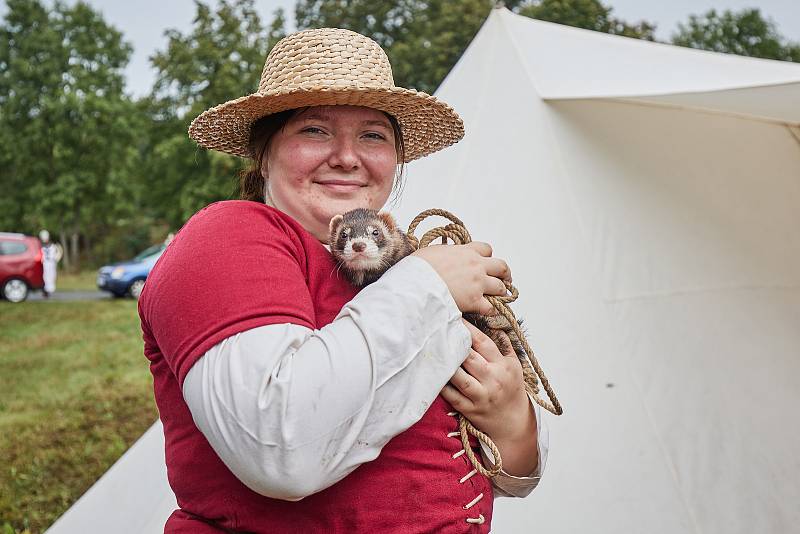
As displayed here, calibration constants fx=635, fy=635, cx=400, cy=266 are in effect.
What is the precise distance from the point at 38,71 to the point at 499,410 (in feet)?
108

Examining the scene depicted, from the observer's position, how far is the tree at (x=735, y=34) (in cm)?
3900

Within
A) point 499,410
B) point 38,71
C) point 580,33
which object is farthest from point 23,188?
point 499,410

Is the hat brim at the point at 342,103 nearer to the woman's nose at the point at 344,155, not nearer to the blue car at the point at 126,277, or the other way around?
the woman's nose at the point at 344,155

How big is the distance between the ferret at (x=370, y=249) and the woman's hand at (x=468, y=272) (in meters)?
0.17

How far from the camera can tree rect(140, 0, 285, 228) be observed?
66.8 ft

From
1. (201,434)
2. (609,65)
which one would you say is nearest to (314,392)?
(201,434)

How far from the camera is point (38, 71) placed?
28.6 m

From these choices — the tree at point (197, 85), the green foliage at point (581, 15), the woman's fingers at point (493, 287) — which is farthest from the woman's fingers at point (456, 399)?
the green foliage at point (581, 15)

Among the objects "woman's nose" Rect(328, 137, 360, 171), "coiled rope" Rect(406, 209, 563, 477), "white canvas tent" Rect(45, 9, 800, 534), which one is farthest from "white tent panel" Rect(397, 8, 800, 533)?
"woman's nose" Rect(328, 137, 360, 171)

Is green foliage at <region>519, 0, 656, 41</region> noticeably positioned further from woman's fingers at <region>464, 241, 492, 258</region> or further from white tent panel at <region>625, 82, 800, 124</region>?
woman's fingers at <region>464, 241, 492, 258</region>

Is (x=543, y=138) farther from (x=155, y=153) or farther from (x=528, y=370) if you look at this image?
(x=155, y=153)

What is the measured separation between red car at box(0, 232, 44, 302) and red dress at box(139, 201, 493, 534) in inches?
633

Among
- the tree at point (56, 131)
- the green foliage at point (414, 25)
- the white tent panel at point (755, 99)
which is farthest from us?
the tree at point (56, 131)

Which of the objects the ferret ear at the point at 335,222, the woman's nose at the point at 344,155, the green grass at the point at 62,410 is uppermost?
the woman's nose at the point at 344,155
